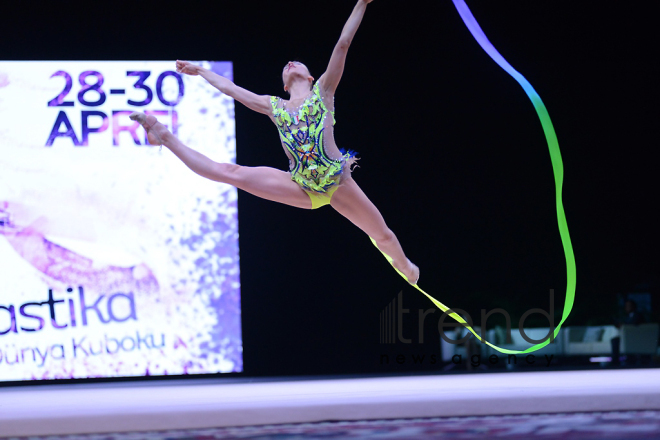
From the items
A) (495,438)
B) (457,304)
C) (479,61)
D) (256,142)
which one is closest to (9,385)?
(256,142)

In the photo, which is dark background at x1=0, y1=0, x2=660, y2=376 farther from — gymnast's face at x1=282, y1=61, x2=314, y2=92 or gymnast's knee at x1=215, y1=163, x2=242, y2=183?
gymnast's knee at x1=215, y1=163, x2=242, y2=183

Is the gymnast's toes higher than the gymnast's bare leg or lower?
higher

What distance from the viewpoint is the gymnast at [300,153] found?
334 cm

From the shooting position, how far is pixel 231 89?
11.3 feet

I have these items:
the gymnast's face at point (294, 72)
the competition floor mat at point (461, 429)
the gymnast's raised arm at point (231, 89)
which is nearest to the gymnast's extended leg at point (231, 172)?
the gymnast's raised arm at point (231, 89)

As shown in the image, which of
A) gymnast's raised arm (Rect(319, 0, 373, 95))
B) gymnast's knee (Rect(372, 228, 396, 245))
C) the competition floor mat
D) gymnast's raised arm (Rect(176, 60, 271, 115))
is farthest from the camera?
gymnast's knee (Rect(372, 228, 396, 245))

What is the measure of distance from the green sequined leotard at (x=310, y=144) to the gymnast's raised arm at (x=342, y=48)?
67 mm

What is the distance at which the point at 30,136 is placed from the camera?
524 cm

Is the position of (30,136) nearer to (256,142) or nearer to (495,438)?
(256,142)

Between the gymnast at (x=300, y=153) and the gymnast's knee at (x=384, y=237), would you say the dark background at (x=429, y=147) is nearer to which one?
the gymnast's knee at (x=384, y=237)

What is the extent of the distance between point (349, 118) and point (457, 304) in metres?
1.92

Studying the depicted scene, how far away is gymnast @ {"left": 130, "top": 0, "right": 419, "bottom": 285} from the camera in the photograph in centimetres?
334

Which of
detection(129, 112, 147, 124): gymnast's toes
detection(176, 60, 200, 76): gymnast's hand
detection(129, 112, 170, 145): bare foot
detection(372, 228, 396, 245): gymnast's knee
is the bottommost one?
detection(372, 228, 396, 245): gymnast's knee

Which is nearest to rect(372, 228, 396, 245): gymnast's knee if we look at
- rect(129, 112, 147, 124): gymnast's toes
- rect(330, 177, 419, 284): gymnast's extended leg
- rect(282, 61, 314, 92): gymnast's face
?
rect(330, 177, 419, 284): gymnast's extended leg
